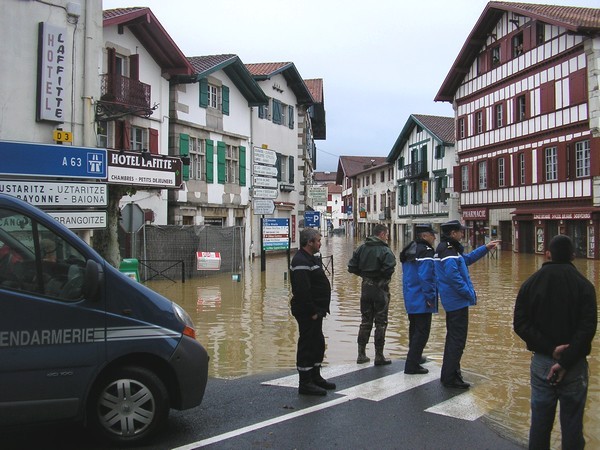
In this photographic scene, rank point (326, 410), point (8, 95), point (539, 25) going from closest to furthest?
point (326, 410)
point (8, 95)
point (539, 25)

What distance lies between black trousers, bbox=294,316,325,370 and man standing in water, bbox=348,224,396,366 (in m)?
1.48

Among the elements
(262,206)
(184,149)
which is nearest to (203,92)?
(184,149)

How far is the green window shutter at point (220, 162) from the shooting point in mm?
27969

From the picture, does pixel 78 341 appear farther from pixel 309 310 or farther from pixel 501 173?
pixel 501 173

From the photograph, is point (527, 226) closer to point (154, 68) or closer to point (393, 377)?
point (154, 68)


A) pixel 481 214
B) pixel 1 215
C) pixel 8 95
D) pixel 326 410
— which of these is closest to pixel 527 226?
pixel 481 214

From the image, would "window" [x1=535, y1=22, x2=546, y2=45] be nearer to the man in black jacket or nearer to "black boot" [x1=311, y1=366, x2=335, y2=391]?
"black boot" [x1=311, y1=366, x2=335, y2=391]

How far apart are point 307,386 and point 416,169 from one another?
45.7m

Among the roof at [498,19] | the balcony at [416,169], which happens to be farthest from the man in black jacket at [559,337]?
the balcony at [416,169]

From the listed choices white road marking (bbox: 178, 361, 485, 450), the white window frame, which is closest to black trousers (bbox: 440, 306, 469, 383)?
white road marking (bbox: 178, 361, 485, 450)

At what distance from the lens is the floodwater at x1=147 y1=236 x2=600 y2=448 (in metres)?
6.64

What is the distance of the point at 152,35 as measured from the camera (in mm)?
22688

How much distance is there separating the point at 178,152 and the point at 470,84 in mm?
22458

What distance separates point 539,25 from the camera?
106 feet
